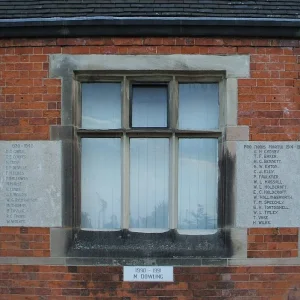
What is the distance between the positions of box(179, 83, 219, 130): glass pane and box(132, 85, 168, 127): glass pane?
0.63 feet

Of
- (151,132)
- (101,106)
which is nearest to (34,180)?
(101,106)

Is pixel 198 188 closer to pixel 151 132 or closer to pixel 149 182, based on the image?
pixel 149 182

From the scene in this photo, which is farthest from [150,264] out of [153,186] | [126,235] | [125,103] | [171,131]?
[125,103]

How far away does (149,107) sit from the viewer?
15.9ft

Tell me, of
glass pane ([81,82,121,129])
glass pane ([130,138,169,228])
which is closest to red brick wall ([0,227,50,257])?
glass pane ([130,138,169,228])

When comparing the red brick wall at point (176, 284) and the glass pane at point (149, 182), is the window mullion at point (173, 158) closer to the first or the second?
the glass pane at point (149, 182)

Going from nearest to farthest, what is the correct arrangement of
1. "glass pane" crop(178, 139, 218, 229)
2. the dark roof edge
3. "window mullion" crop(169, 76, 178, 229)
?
the dark roof edge < "window mullion" crop(169, 76, 178, 229) < "glass pane" crop(178, 139, 218, 229)

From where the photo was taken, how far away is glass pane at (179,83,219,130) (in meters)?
4.84

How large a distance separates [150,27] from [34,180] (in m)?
2.08

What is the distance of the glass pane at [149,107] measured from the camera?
15.9 ft

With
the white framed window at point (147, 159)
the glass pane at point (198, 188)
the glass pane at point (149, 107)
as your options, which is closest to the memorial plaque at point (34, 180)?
the white framed window at point (147, 159)

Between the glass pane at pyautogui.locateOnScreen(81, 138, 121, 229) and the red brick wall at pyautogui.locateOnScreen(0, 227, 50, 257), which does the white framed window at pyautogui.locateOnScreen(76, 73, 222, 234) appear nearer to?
the glass pane at pyautogui.locateOnScreen(81, 138, 121, 229)

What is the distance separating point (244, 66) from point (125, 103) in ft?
4.47

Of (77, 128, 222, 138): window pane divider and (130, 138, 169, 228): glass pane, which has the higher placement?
(77, 128, 222, 138): window pane divider
